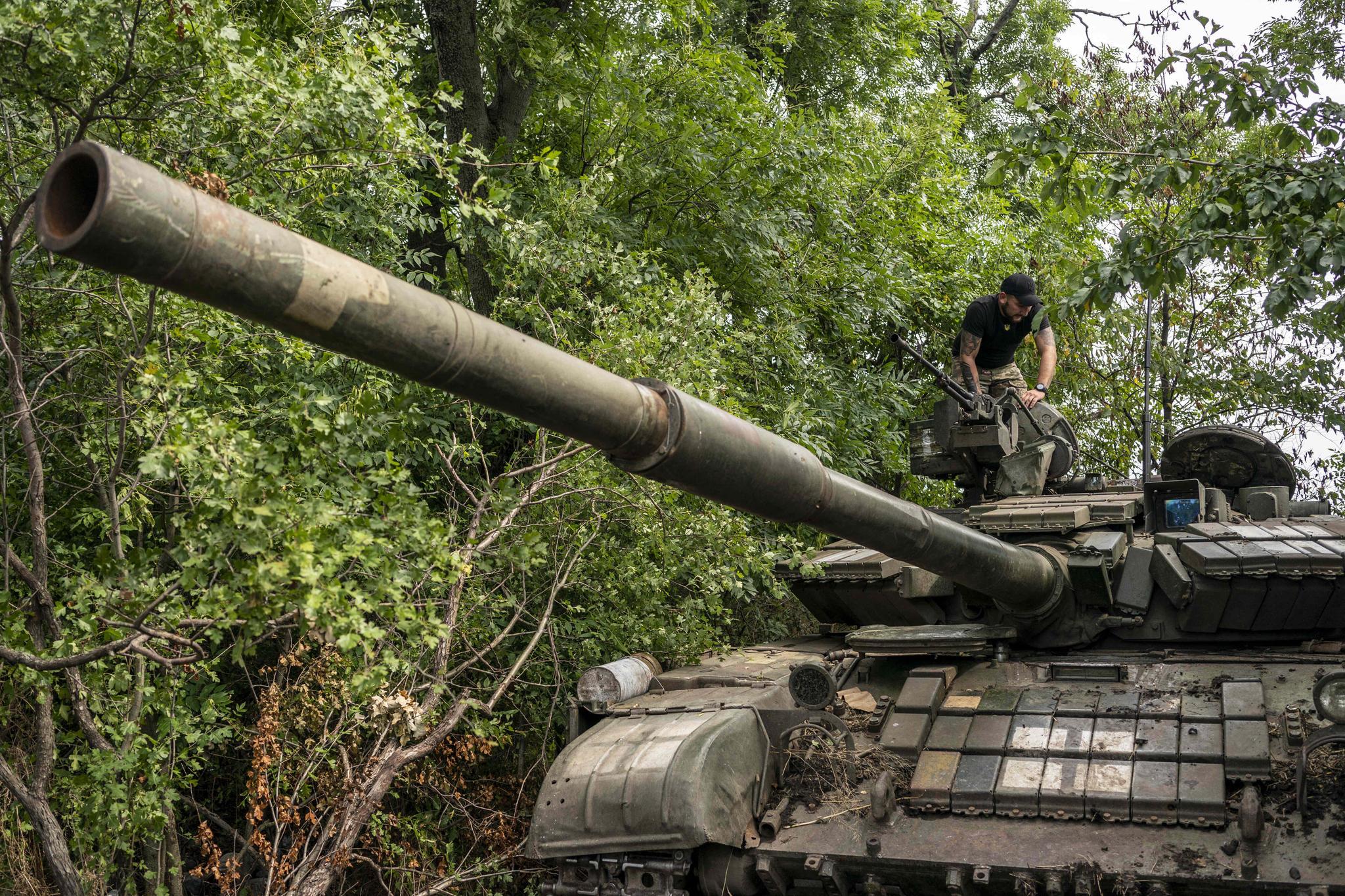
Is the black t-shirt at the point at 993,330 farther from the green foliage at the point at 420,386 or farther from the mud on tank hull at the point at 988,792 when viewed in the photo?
the mud on tank hull at the point at 988,792

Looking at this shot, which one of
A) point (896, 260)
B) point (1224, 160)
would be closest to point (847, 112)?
point (896, 260)

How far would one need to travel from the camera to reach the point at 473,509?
26.8 feet

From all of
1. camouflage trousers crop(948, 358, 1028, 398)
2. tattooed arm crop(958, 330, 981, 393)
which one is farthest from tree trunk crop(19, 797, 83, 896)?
camouflage trousers crop(948, 358, 1028, 398)

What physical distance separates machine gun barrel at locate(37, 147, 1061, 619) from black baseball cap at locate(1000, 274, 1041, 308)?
5.00m

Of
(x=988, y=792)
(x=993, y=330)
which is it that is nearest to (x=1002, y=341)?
(x=993, y=330)

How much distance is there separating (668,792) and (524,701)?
4009 mm

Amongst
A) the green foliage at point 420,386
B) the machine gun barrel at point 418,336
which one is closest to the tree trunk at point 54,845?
the green foliage at point 420,386

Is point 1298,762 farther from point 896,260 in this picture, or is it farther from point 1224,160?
point 896,260

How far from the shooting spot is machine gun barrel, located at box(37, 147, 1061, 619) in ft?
9.16

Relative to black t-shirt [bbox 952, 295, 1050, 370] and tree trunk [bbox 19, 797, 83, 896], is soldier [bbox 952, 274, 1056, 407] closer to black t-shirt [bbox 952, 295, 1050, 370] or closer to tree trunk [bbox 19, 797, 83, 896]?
black t-shirt [bbox 952, 295, 1050, 370]

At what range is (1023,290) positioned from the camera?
384 inches

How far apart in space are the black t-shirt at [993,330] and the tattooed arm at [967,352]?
39 millimetres

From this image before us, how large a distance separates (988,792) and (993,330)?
16.5 ft

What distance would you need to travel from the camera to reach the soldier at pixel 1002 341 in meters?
9.77
